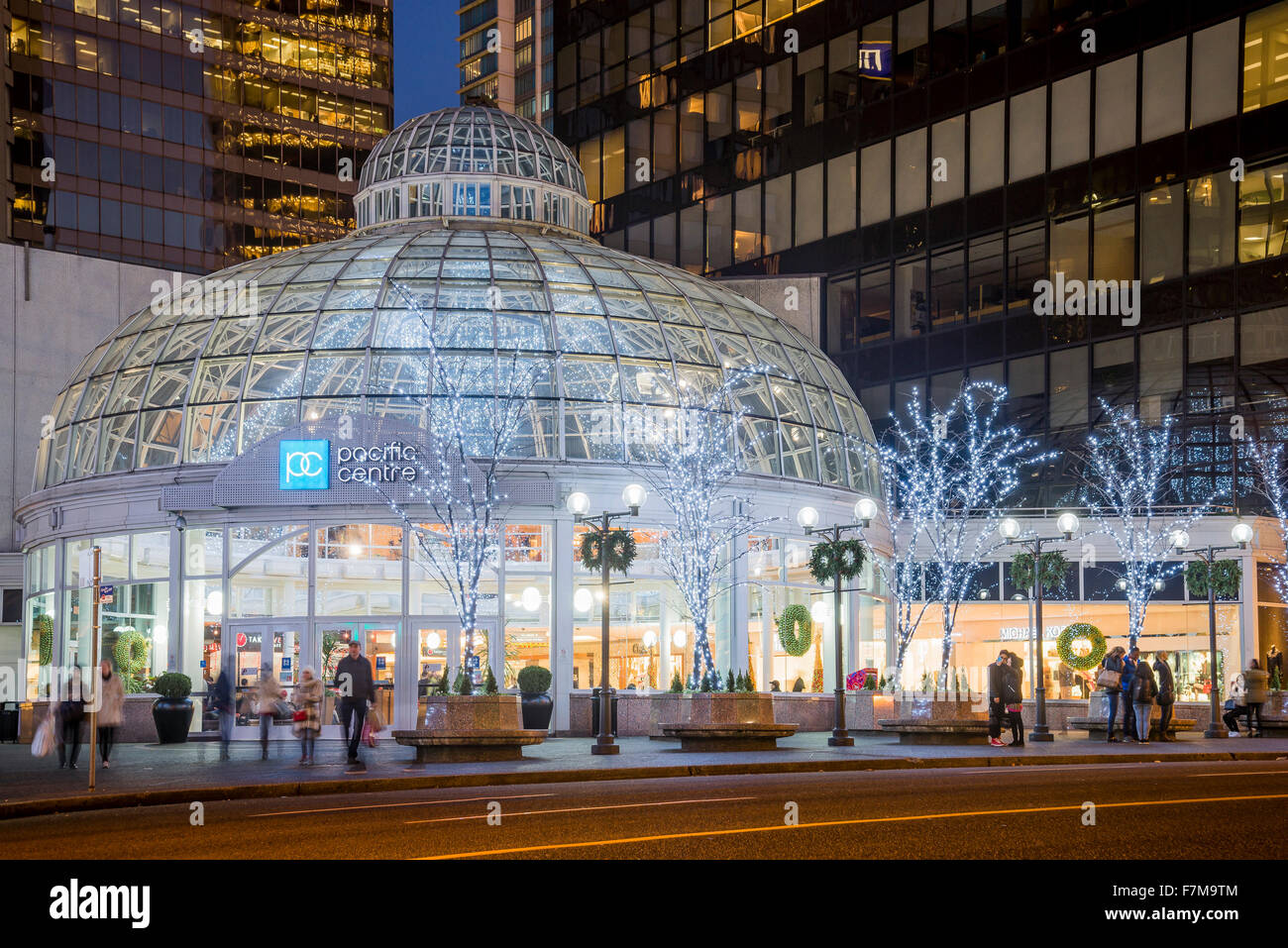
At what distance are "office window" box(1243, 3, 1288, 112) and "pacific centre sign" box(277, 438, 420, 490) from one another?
28.6 m

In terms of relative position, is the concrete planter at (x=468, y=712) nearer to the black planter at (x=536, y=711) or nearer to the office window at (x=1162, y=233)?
the black planter at (x=536, y=711)

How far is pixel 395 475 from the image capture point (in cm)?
3606

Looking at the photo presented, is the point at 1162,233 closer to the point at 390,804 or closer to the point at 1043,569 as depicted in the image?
the point at 1043,569

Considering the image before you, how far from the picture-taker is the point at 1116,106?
5097 centimetres

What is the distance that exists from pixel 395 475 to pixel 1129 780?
66.9 feet

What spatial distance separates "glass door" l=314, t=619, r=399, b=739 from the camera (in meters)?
36.3

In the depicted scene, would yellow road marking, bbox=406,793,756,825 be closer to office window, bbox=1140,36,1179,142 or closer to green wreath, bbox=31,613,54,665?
green wreath, bbox=31,613,54,665

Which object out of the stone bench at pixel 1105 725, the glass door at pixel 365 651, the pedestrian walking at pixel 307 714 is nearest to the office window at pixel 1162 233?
the stone bench at pixel 1105 725

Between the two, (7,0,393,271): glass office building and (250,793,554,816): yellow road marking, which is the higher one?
(7,0,393,271): glass office building

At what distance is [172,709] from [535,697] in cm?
793

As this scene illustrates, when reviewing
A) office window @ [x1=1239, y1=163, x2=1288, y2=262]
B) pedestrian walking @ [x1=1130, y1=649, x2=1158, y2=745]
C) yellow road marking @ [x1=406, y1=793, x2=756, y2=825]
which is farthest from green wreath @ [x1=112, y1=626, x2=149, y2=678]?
office window @ [x1=1239, y1=163, x2=1288, y2=262]

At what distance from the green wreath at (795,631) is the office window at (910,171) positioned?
21600mm

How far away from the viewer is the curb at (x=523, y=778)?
19.2 m

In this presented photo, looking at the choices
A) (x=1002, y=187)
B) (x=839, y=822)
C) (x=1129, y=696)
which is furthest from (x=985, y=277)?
(x=839, y=822)
